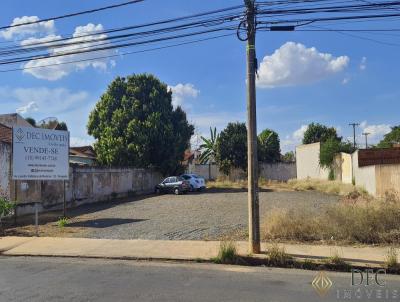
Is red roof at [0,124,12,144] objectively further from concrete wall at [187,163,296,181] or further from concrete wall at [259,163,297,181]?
concrete wall at [259,163,297,181]

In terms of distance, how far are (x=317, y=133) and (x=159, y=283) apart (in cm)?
5967

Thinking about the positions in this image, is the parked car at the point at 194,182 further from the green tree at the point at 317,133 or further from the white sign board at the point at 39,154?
the green tree at the point at 317,133

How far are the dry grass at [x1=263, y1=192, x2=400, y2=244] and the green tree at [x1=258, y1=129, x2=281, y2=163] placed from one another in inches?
1747

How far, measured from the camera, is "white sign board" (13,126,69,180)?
18.6 metres

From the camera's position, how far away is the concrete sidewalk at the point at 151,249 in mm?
11281

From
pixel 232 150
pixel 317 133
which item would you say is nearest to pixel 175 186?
pixel 232 150

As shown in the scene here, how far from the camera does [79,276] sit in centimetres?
974

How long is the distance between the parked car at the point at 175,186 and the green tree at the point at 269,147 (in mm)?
22224

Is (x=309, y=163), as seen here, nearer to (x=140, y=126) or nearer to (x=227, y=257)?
(x=140, y=126)

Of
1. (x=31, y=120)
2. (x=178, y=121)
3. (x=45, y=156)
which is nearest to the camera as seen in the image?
(x=45, y=156)

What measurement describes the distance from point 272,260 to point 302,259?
2.12 ft

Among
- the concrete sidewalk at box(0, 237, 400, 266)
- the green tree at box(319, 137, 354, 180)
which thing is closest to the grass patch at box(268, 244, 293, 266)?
the concrete sidewalk at box(0, 237, 400, 266)

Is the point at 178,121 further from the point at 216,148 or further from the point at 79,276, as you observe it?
the point at 79,276

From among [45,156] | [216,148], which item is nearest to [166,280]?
[45,156]
